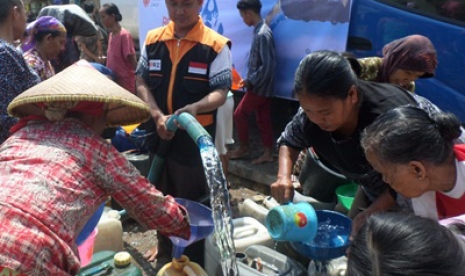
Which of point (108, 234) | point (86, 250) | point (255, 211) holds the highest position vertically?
point (86, 250)

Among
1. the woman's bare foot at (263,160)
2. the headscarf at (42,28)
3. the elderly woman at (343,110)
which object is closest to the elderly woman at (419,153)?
the elderly woman at (343,110)

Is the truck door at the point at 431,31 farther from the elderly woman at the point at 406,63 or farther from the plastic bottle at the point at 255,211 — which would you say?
the plastic bottle at the point at 255,211

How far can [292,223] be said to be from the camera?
5.90ft

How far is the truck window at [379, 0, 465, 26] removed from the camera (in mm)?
3318

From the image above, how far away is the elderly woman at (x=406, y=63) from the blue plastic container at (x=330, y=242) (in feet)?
2.96

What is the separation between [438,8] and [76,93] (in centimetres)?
291

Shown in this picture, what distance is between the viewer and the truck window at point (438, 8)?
131 inches

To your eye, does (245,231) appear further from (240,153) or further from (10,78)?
(240,153)

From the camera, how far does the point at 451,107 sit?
339 centimetres

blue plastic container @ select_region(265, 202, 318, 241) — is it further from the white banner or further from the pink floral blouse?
the white banner

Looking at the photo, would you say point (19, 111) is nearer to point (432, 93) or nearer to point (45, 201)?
point (45, 201)

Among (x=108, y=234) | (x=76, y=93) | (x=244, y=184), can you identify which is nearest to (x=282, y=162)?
(x=76, y=93)

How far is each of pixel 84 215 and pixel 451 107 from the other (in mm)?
2833

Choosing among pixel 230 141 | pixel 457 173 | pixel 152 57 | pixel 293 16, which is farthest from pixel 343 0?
pixel 457 173
